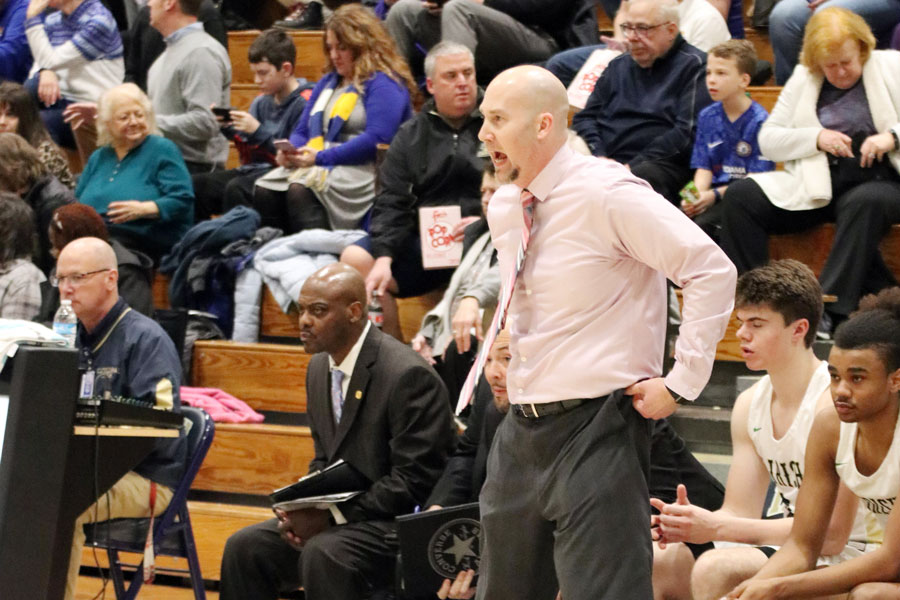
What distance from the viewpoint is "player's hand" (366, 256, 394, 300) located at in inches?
200

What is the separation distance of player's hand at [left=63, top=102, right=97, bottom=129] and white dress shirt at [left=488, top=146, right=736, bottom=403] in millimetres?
4427

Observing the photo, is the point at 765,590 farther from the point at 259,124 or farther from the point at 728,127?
the point at 259,124

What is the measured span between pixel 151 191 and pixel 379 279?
4.56 feet

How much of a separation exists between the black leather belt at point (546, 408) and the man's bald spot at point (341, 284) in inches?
63.3

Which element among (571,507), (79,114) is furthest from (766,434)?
(79,114)

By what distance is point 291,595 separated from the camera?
457 cm

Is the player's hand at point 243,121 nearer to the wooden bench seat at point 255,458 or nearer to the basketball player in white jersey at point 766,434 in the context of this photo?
the wooden bench seat at point 255,458

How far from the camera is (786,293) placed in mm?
3131

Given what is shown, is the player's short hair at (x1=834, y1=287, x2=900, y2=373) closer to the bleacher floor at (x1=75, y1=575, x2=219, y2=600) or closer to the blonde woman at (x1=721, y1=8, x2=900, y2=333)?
the blonde woman at (x1=721, y1=8, x2=900, y2=333)

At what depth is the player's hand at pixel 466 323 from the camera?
438cm

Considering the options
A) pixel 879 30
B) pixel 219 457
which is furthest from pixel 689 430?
pixel 879 30

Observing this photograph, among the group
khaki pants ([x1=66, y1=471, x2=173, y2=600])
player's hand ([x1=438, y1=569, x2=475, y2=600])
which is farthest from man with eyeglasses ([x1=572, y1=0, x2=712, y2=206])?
khaki pants ([x1=66, y1=471, x2=173, y2=600])

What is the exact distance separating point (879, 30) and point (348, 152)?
2329 millimetres

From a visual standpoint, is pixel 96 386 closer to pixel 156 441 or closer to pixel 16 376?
pixel 156 441
